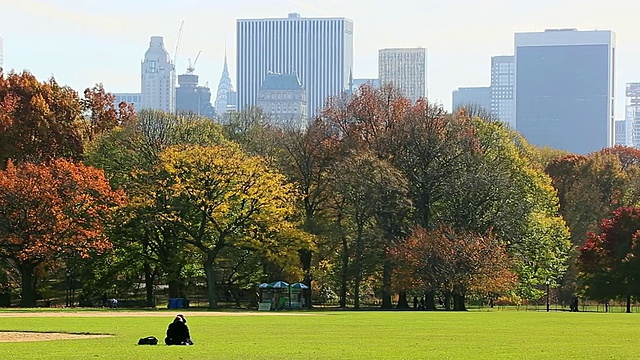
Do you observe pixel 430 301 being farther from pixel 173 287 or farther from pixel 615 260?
pixel 173 287

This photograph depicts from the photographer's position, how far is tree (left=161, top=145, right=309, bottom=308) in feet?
249

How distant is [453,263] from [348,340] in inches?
1520

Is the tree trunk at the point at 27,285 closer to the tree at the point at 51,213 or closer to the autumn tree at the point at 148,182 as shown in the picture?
the tree at the point at 51,213

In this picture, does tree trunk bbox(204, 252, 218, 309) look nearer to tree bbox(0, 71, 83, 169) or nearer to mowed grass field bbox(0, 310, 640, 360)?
tree bbox(0, 71, 83, 169)

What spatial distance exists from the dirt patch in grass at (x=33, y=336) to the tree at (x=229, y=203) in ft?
109

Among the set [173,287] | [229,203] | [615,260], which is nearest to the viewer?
[229,203]

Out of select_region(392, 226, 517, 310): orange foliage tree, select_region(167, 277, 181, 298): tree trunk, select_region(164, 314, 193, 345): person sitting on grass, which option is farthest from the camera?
select_region(167, 277, 181, 298): tree trunk

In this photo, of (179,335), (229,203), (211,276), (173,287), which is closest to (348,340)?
(179,335)

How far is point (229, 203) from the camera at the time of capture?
76.6m

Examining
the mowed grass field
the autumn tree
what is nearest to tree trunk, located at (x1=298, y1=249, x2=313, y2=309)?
the autumn tree

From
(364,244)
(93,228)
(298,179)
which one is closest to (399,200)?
(364,244)

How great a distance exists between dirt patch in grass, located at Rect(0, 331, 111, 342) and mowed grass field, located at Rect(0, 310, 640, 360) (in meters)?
1.31

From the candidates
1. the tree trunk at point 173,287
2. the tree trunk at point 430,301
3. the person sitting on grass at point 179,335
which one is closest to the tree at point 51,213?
the tree trunk at point 173,287

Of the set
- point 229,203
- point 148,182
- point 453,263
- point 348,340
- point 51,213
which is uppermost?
point 148,182
